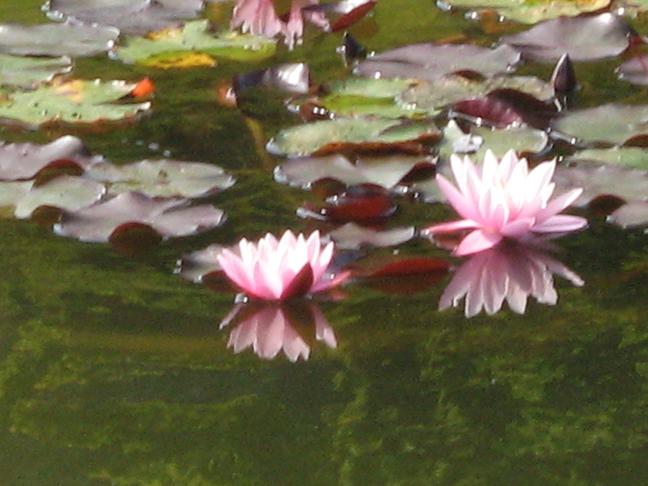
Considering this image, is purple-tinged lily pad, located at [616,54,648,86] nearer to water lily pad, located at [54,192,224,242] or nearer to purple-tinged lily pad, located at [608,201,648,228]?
purple-tinged lily pad, located at [608,201,648,228]

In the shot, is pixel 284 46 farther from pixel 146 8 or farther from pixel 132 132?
pixel 132 132

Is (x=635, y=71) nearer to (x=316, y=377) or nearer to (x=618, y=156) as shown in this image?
(x=618, y=156)

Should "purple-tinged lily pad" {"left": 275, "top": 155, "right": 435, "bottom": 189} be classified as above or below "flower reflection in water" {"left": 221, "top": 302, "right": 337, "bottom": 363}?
above

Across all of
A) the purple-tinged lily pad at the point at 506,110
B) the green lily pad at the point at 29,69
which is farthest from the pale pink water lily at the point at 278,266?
the green lily pad at the point at 29,69

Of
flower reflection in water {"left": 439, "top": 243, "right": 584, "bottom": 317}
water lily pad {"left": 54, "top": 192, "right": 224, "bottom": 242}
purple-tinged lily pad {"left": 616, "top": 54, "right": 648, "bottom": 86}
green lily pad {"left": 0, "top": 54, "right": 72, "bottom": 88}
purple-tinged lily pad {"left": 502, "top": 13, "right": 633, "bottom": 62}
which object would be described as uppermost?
purple-tinged lily pad {"left": 502, "top": 13, "right": 633, "bottom": 62}

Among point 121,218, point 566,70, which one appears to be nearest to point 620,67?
point 566,70

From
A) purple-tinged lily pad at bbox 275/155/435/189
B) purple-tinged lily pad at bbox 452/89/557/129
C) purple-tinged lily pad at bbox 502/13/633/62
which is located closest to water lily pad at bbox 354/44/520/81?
purple-tinged lily pad at bbox 502/13/633/62

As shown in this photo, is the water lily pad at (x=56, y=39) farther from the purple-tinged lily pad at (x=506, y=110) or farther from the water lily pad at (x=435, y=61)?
the purple-tinged lily pad at (x=506, y=110)
